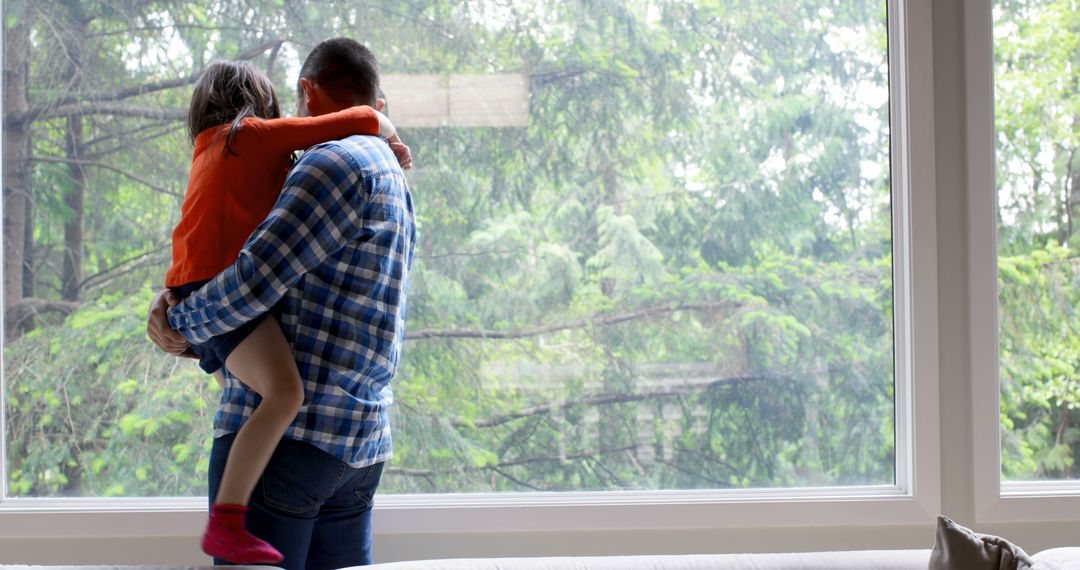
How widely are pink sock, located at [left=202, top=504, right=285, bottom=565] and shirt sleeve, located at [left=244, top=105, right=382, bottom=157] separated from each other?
0.67 m

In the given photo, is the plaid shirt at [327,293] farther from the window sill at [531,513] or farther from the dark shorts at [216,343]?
the window sill at [531,513]

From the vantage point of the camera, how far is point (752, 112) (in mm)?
2324

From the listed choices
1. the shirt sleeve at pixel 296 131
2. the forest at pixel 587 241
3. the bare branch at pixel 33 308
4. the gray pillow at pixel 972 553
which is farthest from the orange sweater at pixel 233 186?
the gray pillow at pixel 972 553

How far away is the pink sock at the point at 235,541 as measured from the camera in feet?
4.92

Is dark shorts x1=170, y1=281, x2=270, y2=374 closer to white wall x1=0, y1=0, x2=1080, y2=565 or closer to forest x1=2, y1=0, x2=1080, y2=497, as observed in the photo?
forest x1=2, y1=0, x2=1080, y2=497

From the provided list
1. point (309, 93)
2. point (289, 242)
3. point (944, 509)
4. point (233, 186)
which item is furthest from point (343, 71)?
point (944, 509)

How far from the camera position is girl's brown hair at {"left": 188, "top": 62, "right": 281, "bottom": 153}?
177cm

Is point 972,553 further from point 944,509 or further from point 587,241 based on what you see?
point 587,241

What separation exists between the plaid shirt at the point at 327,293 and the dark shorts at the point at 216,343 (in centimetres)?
2

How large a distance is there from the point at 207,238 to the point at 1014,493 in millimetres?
2066

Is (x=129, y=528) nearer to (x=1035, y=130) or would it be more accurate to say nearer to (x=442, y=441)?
(x=442, y=441)

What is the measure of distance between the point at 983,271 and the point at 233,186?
184cm

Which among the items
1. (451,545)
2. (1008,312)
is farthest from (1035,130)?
(451,545)

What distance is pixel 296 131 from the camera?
1680 millimetres
